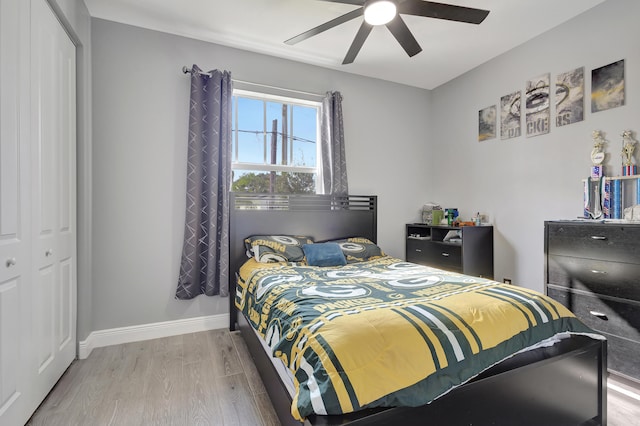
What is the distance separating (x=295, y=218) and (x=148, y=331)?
1.70 metres

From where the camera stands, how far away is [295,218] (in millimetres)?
3209

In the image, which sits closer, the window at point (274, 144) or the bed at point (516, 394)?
the bed at point (516, 394)

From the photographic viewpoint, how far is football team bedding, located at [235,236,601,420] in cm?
107

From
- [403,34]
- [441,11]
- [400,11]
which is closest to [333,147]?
[403,34]

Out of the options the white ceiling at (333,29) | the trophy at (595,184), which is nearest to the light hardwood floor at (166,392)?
the trophy at (595,184)

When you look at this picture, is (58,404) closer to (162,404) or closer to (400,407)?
(162,404)

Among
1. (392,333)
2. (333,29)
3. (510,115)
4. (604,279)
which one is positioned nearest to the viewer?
(392,333)

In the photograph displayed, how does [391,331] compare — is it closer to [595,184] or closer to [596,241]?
[596,241]

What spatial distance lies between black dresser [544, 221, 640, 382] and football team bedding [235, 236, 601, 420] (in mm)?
699

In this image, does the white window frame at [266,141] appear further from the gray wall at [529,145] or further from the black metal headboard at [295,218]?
the gray wall at [529,145]

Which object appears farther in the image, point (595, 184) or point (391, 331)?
point (595, 184)

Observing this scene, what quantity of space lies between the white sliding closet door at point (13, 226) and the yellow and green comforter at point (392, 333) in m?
1.18

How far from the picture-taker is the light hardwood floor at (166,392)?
1.65m

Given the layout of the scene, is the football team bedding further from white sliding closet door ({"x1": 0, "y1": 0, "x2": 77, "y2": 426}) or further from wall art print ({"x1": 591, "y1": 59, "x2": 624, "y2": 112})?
wall art print ({"x1": 591, "y1": 59, "x2": 624, "y2": 112})
